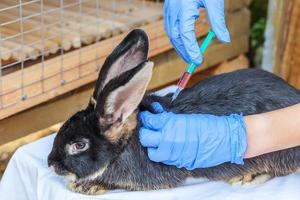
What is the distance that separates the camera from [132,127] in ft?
6.31

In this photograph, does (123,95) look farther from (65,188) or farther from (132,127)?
(65,188)

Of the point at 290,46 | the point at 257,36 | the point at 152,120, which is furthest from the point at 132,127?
the point at 257,36

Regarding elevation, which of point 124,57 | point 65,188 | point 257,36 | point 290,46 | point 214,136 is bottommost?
point 257,36

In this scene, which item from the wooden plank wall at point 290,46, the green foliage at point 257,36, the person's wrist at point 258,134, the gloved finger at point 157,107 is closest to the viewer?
the person's wrist at point 258,134

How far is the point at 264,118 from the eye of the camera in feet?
6.12

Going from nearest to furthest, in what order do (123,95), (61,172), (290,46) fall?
(123,95), (61,172), (290,46)

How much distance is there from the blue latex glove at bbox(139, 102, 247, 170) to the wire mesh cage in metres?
0.74

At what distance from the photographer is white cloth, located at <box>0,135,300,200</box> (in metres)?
1.93

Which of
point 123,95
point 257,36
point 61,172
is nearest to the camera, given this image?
point 123,95

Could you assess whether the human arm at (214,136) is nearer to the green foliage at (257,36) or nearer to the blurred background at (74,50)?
the blurred background at (74,50)

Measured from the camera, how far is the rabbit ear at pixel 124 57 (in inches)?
73.6

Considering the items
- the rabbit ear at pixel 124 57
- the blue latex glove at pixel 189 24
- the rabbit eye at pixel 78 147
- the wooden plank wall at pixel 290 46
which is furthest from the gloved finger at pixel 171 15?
the wooden plank wall at pixel 290 46

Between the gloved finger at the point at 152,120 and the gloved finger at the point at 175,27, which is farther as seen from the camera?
the gloved finger at the point at 175,27

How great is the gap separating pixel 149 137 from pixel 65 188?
0.29 m
